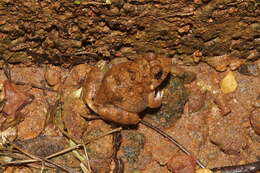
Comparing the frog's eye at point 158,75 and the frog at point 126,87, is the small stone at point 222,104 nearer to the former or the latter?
the frog at point 126,87

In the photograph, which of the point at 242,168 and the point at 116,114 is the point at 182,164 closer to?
the point at 242,168

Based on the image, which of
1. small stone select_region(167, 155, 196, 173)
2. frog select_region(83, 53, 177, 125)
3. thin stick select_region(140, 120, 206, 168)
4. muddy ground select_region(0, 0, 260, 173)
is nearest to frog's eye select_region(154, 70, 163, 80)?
frog select_region(83, 53, 177, 125)

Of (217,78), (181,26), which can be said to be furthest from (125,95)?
(217,78)

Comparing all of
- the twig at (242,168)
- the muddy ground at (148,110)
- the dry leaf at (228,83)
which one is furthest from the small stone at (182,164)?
the dry leaf at (228,83)

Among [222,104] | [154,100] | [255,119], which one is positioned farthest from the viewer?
[222,104]

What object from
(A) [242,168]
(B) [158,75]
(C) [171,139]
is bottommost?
(A) [242,168]

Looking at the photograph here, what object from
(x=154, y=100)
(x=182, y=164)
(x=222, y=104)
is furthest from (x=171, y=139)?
(x=222, y=104)
